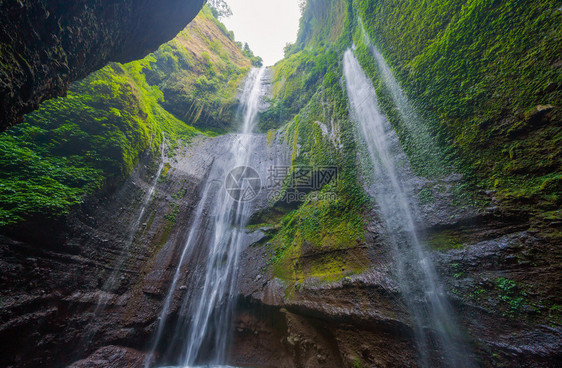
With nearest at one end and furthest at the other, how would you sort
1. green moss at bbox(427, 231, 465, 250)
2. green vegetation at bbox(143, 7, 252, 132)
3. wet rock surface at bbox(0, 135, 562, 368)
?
1. wet rock surface at bbox(0, 135, 562, 368)
2. green moss at bbox(427, 231, 465, 250)
3. green vegetation at bbox(143, 7, 252, 132)

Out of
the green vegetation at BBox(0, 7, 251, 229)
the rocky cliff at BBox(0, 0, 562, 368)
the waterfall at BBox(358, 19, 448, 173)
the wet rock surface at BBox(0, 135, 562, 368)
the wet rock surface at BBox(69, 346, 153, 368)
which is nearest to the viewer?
the wet rock surface at BBox(0, 135, 562, 368)

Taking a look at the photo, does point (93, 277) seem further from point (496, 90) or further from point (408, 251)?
point (496, 90)

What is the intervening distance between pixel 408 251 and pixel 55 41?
6.81 m

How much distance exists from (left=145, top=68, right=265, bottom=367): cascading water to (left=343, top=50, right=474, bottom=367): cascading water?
5.08 m

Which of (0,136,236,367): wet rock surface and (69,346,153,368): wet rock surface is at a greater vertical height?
(0,136,236,367): wet rock surface

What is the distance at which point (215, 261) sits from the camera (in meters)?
6.93

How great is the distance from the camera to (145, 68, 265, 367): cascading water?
19.1 feet

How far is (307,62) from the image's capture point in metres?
12.4

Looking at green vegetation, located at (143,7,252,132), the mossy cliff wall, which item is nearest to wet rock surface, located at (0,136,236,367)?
the mossy cliff wall

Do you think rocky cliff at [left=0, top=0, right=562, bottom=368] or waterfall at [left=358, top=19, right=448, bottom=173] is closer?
rocky cliff at [left=0, top=0, right=562, bottom=368]

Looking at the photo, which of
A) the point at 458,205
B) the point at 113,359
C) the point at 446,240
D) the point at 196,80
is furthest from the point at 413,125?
the point at 196,80

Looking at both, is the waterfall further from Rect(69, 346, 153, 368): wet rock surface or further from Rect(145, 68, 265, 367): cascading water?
Rect(69, 346, 153, 368): wet rock surface

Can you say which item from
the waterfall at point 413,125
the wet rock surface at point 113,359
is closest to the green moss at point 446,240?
the waterfall at point 413,125

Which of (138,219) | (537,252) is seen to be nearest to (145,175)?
(138,219)
